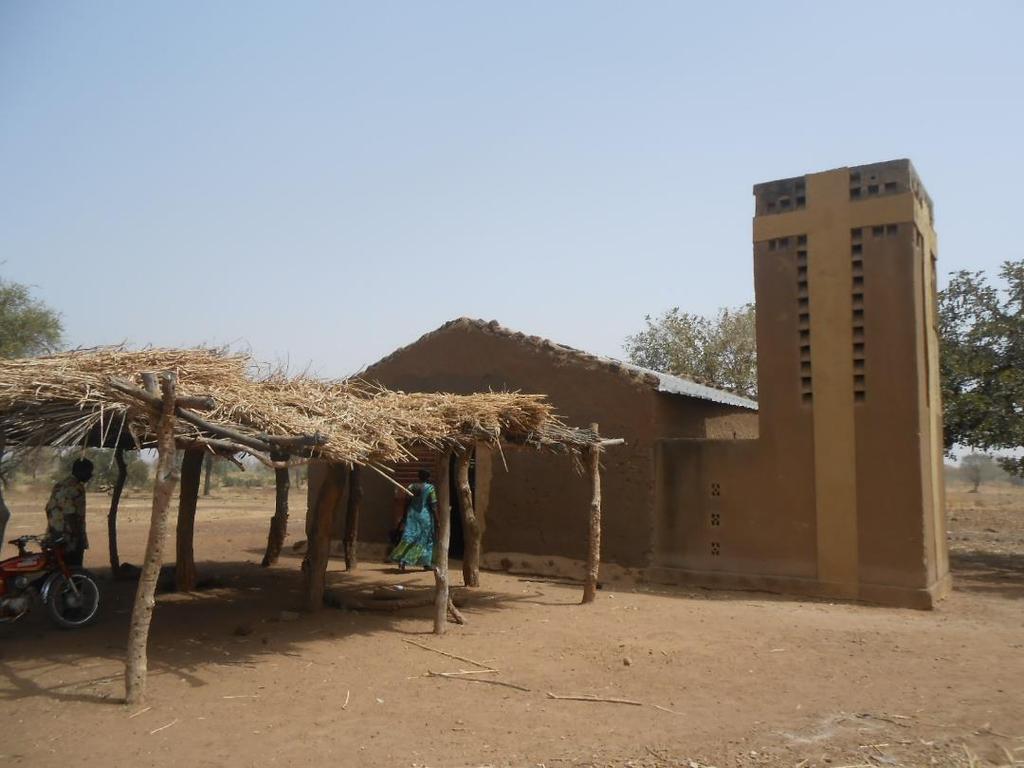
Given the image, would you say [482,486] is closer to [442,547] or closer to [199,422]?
[442,547]

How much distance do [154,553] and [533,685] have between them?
127 inches

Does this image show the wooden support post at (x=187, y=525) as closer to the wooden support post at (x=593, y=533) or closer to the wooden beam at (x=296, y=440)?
the wooden beam at (x=296, y=440)

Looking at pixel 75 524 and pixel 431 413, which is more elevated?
pixel 431 413

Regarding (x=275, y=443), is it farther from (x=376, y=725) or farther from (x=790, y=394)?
(x=790, y=394)

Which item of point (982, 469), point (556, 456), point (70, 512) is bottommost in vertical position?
point (70, 512)

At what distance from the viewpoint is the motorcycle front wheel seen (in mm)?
8383

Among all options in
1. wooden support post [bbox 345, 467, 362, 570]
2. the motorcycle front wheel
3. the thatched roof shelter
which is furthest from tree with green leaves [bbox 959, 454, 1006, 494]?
the motorcycle front wheel

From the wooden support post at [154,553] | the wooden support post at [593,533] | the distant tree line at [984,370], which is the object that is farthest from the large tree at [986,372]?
the wooden support post at [154,553]

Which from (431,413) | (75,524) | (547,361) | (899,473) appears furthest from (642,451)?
(75,524)

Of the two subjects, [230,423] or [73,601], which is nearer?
[230,423]

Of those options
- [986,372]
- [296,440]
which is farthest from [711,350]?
[296,440]

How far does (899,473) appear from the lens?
10.9 m

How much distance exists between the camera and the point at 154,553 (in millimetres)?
6336

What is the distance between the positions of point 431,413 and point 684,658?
359 centimetres
